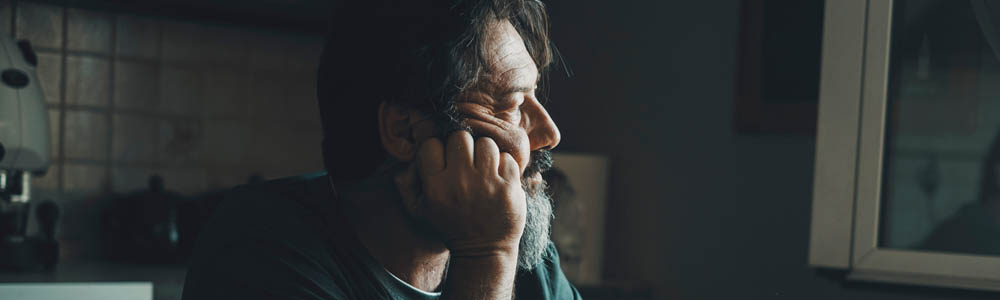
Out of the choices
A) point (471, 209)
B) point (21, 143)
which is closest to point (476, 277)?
point (471, 209)

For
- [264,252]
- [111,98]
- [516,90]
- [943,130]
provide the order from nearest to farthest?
[264,252], [516,90], [943,130], [111,98]

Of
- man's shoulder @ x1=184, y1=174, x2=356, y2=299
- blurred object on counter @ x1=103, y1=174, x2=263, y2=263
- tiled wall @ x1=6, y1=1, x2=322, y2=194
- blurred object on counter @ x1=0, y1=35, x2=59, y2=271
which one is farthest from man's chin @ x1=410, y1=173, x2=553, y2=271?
tiled wall @ x1=6, y1=1, x2=322, y2=194

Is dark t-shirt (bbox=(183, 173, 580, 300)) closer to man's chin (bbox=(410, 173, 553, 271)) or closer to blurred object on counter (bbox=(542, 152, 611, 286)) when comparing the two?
man's chin (bbox=(410, 173, 553, 271))

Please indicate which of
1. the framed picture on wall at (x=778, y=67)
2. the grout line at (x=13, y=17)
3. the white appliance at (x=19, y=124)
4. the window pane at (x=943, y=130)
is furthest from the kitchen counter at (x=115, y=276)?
the window pane at (x=943, y=130)

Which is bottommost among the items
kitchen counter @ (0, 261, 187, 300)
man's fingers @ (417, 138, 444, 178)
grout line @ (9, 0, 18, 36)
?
kitchen counter @ (0, 261, 187, 300)

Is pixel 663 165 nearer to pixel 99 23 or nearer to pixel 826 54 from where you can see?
pixel 826 54

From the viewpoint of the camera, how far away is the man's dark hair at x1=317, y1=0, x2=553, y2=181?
1082 millimetres

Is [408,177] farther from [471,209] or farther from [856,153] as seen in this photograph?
[856,153]

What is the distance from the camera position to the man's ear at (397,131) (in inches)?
43.5

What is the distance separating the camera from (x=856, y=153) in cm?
147

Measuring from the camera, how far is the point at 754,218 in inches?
77.5

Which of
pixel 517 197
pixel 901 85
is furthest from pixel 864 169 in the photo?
pixel 517 197

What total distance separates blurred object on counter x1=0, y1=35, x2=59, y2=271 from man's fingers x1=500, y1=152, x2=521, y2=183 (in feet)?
4.07

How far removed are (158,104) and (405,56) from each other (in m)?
1.49
